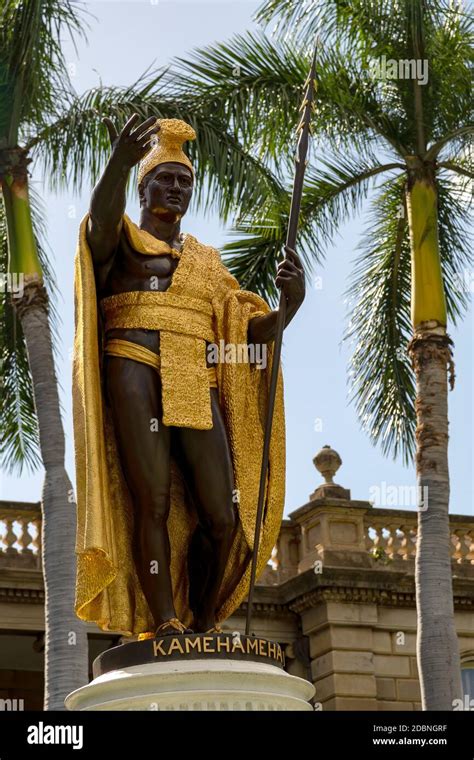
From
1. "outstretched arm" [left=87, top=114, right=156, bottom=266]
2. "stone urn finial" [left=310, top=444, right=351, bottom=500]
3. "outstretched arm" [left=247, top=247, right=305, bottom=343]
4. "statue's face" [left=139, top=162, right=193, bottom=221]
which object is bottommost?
"outstretched arm" [left=247, top=247, right=305, bottom=343]

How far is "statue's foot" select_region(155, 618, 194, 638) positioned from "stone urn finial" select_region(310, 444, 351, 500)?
15339 mm

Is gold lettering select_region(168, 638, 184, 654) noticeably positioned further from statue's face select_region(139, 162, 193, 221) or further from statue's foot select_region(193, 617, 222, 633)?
statue's face select_region(139, 162, 193, 221)

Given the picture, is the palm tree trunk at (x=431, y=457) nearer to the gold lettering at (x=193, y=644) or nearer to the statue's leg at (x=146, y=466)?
the statue's leg at (x=146, y=466)

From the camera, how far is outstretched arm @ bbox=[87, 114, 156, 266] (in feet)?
21.2

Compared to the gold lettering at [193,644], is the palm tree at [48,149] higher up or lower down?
higher up

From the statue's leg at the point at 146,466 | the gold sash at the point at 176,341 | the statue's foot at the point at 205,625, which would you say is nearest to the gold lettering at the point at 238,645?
the statue's leg at the point at 146,466

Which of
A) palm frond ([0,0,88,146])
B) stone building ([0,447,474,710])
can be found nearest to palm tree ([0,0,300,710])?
palm frond ([0,0,88,146])

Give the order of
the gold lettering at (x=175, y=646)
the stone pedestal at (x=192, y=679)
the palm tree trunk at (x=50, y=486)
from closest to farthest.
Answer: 1. the stone pedestal at (x=192, y=679)
2. the gold lettering at (x=175, y=646)
3. the palm tree trunk at (x=50, y=486)

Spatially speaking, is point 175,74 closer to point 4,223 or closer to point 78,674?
point 4,223

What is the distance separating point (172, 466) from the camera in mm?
6844

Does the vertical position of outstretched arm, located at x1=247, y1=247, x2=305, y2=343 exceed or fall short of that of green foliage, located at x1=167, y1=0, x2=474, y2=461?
it falls short

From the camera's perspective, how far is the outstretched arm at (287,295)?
6.84 m

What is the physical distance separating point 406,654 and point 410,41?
9.42 m
